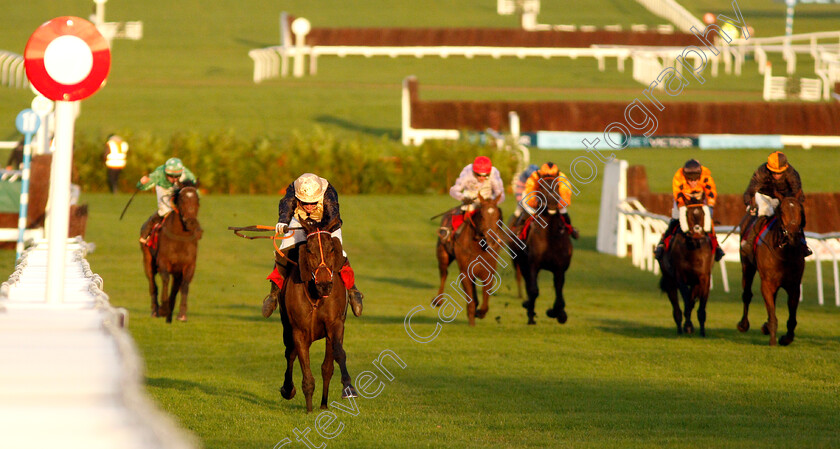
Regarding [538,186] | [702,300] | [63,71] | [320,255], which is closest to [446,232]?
[538,186]

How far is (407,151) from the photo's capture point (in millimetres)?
27422

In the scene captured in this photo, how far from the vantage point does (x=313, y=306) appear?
8188mm

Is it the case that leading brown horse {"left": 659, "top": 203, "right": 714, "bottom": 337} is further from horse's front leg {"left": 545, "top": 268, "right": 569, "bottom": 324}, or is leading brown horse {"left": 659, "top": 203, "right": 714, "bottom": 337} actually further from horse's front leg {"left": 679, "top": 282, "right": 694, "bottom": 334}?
horse's front leg {"left": 545, "top": 268, "right": 569, "bottom": 324}

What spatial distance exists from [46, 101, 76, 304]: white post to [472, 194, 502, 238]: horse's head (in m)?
8.47

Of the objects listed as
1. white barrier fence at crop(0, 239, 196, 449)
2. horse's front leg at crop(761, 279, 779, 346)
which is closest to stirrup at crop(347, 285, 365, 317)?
white barrier fence at crop(0, 239, 196, 449)

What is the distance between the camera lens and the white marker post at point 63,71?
4996 mm

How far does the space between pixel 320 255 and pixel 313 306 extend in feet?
1.58

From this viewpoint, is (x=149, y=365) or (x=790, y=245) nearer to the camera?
(x=149, y=365)

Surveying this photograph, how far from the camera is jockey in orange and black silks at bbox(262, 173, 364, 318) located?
805 centimetres

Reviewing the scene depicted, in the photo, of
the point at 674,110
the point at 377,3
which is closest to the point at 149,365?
the point at 674,110

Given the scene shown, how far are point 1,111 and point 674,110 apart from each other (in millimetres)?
17219

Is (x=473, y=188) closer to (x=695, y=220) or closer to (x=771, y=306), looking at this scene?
(x=695, y=220)

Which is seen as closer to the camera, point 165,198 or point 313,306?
point 313,306

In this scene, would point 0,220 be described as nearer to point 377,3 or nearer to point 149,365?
point 149,365
